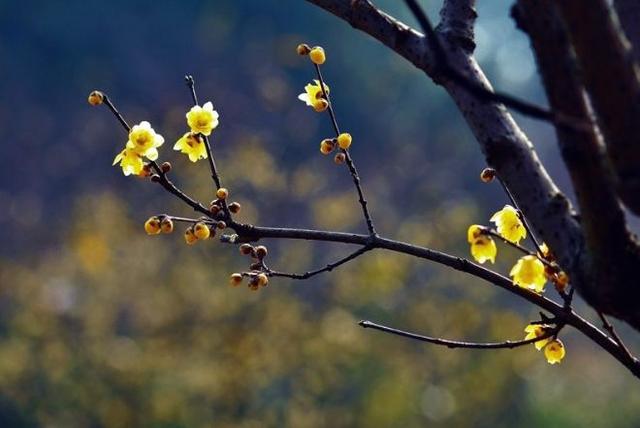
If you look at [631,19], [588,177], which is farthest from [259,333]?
[588,177]

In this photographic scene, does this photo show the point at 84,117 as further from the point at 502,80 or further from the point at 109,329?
the point at 109,329

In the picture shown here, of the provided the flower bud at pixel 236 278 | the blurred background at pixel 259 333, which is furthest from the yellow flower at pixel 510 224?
the blurred background at pixel 259 333

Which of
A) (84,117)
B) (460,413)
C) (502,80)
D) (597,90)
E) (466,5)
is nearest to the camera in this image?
(597,90)

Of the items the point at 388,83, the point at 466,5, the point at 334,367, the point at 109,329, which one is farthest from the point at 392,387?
the point at 388,83

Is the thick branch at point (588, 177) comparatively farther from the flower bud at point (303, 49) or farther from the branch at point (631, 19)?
the flower bud at point (303, 49)

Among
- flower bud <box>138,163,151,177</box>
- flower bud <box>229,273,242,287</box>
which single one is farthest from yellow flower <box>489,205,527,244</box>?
flower bud <box>138,163,151,177</box>

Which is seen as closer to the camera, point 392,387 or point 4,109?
point 392,387
